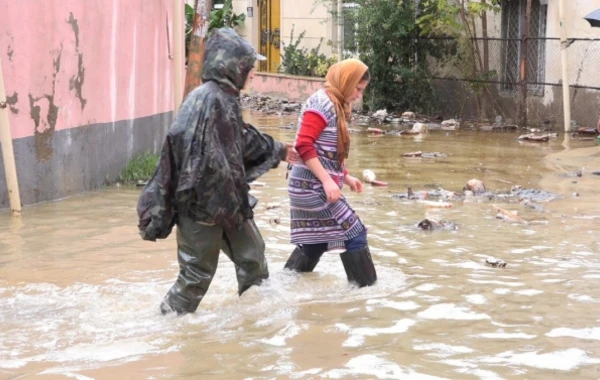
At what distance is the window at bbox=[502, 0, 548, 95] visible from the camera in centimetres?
1761

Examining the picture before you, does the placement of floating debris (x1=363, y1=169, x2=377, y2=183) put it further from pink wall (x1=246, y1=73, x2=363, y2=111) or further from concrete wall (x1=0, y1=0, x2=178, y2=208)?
pink wall (x1=246, y1=73, x2=363, y2=111)

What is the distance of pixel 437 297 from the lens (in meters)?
5.96

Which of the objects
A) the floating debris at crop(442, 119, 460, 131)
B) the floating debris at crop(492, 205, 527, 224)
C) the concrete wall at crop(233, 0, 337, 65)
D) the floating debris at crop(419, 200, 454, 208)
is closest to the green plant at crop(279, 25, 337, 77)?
the concrete wall at crop(233, 0, 337, 65)

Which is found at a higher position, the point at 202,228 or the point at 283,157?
the point at 283,157

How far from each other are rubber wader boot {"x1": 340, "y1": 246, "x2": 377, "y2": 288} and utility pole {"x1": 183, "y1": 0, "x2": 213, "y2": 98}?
640 centimetres

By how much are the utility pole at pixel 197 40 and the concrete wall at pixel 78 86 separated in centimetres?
42

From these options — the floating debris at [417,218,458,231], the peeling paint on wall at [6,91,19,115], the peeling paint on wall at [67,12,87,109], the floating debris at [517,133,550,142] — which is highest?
the peeling paint on wall at [67,12,87,109]

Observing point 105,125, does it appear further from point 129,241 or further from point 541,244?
point 541,244

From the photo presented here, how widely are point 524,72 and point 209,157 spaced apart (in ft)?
43.5

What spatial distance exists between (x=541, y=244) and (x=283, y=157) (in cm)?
296

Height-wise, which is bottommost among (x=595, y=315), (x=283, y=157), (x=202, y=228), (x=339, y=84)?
(x=595, y=315)

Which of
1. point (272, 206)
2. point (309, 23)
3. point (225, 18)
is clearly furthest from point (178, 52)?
point (225, 18)

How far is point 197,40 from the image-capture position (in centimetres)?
1209

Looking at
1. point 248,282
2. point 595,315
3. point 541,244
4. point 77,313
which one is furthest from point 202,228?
point 541,244
